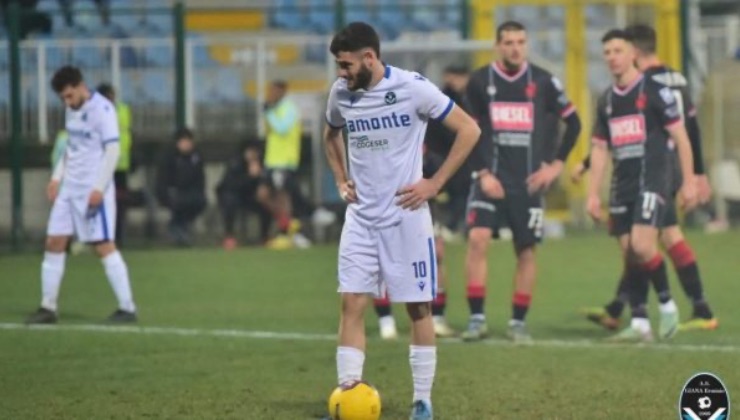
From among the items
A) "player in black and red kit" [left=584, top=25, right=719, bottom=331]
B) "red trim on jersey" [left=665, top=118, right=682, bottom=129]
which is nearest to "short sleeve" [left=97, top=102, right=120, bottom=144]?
"player in black and red kit" [left=584, top=25, right=719, bottom=331]

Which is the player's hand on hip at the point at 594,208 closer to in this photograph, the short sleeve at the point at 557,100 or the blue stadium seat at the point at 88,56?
the short sleeve at the point at 557,100

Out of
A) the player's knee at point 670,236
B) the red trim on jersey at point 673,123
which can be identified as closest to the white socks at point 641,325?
the player's knee at point 670,236

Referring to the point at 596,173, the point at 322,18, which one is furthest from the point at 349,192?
the point at 322,18

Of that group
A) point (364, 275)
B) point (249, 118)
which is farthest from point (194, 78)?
point (364, 275)

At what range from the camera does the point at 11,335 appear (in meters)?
14.1

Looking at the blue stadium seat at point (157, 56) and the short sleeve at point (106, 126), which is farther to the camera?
the blue stadium seat at point (157, 56)

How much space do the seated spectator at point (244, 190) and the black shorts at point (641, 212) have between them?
425 inches

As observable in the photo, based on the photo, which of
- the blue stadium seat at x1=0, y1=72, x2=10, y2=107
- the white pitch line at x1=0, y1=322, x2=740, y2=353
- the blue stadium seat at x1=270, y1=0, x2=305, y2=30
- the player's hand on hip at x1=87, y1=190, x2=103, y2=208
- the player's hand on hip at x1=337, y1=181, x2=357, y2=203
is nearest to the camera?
the player's hand on hip at x1=337, y1=181, x2=357, y2=203

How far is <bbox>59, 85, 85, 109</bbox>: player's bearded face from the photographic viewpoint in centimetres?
1510

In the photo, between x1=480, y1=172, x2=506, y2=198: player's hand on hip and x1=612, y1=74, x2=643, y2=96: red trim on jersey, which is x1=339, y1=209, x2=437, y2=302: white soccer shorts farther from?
x1=612, y1=74, x2=643, y2=96: red trim on jersey

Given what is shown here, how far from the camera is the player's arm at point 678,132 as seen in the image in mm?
13414

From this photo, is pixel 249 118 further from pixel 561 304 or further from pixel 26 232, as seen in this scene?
pixel 561 304

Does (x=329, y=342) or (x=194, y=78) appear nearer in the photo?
(x=329, y=342)

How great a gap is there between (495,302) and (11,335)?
15.5 ft
